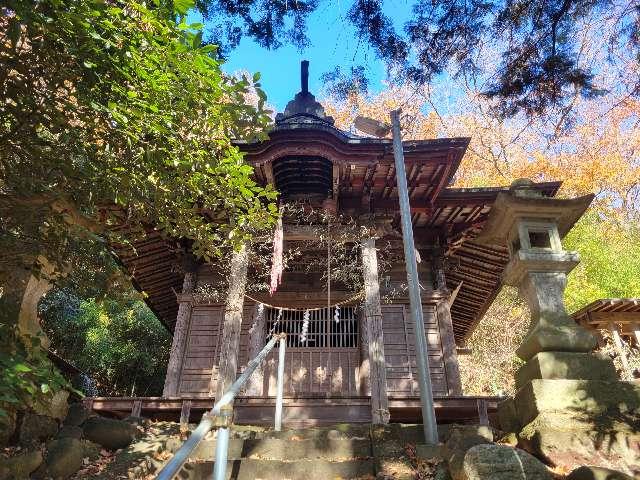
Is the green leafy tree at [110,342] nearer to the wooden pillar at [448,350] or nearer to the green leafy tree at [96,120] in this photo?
the wooden pillar at [448,350]

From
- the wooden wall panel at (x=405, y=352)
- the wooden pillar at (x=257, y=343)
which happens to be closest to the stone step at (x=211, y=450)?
the wooden pillar at (x=257, y=343)

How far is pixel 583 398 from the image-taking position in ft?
13.5

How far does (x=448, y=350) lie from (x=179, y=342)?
5.50m

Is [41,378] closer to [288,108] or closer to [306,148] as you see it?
[306,148]

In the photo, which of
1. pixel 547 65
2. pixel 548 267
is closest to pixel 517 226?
pixel 548 267

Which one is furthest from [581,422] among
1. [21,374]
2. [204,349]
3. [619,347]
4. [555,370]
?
[619,347]

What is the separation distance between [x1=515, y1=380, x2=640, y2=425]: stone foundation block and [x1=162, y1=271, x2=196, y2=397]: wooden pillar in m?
6.84

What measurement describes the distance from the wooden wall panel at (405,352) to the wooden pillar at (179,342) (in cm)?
420

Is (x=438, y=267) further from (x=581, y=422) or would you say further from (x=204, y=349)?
(x=581, y=422)

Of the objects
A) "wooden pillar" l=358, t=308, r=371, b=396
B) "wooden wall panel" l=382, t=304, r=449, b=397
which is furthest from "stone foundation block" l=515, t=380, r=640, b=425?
"wooden pillar" l=358, t=308, r=371, b=396

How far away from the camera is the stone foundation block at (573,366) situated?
4273 millimetres

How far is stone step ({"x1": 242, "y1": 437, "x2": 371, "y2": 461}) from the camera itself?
4.58 metres

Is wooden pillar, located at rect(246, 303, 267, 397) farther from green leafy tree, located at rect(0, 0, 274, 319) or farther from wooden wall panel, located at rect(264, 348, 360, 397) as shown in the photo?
green leafy tree, located at rect(0, 0, 274, 319)

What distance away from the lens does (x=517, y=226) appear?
206 inches
